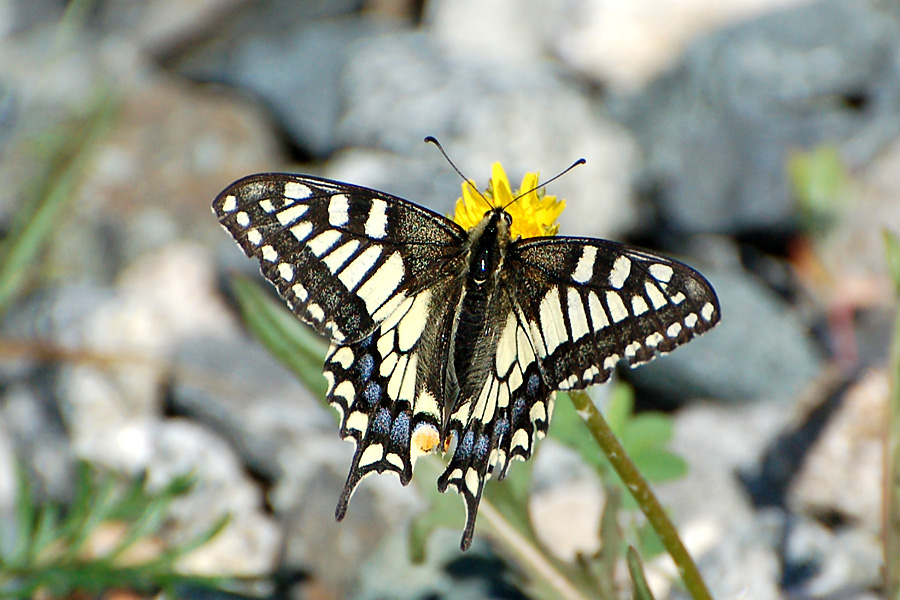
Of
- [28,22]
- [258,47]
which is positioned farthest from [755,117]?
[28,22]

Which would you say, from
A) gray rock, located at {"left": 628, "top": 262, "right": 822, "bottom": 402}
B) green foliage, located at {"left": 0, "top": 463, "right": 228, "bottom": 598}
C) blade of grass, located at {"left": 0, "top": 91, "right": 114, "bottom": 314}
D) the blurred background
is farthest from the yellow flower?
blade of grass, located at {"left": 0, "top": 91, "right": 114, "bottom": 314}

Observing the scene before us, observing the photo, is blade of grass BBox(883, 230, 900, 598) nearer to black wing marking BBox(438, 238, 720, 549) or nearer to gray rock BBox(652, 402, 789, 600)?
gray rock BBox(652, 402, 789, 600)

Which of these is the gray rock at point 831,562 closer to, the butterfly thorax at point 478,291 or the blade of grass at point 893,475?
the blade of grass at point 893,475

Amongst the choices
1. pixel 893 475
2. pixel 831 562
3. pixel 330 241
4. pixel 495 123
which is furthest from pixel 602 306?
pixel 495 123

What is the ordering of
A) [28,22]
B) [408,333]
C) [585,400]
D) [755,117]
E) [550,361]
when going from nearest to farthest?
[585,400] < [550,361] < [408,333] < [755,117] < [28,22]

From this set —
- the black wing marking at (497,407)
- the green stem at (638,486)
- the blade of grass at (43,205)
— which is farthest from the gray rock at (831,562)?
the blade of grass at (43,205)

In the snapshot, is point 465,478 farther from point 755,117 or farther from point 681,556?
point 755,117
